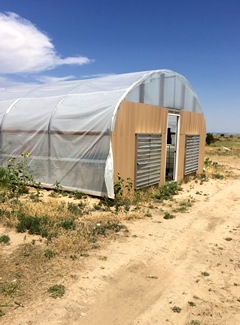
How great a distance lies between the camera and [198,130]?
13461 mm

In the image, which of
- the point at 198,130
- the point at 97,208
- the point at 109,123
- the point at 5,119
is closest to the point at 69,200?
the point at 97,208

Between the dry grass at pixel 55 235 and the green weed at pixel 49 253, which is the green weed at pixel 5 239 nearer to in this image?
the dry grass at pixel 55 235

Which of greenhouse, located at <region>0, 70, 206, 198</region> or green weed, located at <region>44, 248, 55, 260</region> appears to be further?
greenhouse, located at <region>0, 70, 206, 198</region>

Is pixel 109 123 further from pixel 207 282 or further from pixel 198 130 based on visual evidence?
pixel 198 130

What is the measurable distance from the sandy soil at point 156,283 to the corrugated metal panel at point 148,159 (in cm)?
261

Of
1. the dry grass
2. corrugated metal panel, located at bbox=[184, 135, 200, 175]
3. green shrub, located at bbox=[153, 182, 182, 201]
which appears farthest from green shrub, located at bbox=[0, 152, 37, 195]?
corrugated metal panel, located at bbox=[184, 135, 200, 175]

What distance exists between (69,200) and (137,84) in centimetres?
393

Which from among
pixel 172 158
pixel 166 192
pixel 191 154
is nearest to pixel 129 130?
pixel 166 192

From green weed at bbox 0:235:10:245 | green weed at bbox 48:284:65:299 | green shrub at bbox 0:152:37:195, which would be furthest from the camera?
green shrub at bbox 0:152:37:195

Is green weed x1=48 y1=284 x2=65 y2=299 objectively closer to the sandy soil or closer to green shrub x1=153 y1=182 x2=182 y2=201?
the sandy soil

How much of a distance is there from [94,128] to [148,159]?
2.26 meters

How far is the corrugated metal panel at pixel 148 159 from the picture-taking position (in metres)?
8.87

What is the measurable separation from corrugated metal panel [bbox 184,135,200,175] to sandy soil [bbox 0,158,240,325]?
6133mm

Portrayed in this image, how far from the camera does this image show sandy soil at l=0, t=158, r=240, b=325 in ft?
10.7
